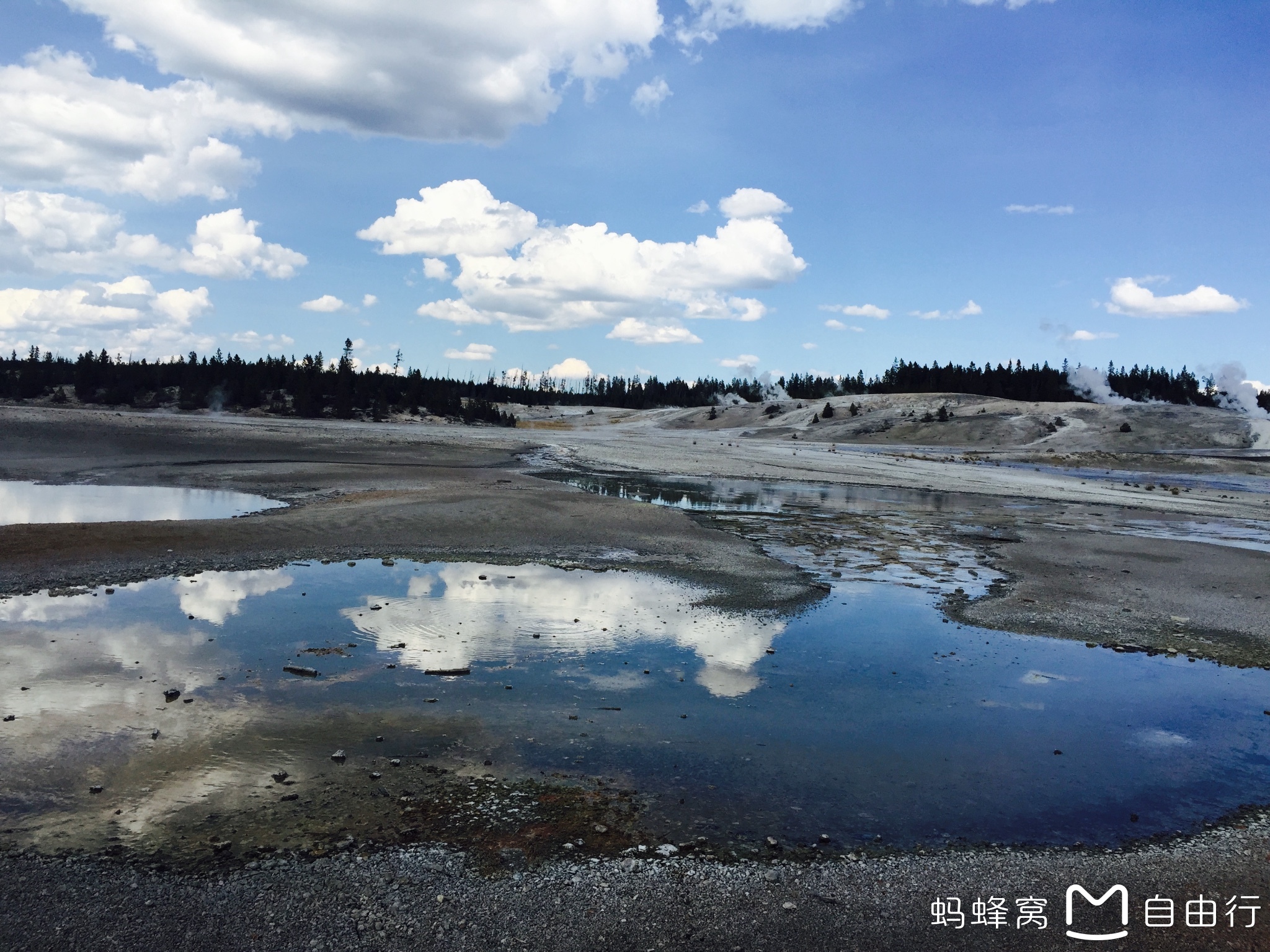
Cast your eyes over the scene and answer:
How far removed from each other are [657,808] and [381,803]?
185cm

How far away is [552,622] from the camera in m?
10.3

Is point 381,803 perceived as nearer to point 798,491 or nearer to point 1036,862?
point 1036,862

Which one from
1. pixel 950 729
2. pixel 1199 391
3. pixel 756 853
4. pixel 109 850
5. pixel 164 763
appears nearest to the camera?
pixel 109 850

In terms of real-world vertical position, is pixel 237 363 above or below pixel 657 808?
above

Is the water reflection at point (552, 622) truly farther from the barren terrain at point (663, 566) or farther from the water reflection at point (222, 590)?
the water reflection at point (222, 590)

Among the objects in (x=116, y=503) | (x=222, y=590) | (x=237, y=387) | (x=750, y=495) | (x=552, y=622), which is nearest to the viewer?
(x=552, y=622)

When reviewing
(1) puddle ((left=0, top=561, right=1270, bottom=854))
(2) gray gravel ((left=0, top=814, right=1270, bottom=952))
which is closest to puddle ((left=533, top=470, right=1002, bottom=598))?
(1) puddle ((left=0, top=561, right=1270, bottom=854))

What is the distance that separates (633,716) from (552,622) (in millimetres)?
3181

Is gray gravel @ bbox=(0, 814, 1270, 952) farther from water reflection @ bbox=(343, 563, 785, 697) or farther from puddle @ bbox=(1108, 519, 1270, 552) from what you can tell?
puddle @ bbox=(1108, 519, 1270, 552)

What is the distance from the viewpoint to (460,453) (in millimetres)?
41344

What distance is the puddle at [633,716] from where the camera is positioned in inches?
223

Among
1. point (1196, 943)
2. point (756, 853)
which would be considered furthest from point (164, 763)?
point (1196, 943)

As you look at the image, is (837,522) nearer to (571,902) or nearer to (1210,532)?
(1210,532)

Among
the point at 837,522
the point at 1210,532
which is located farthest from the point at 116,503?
the point at 1210,532
